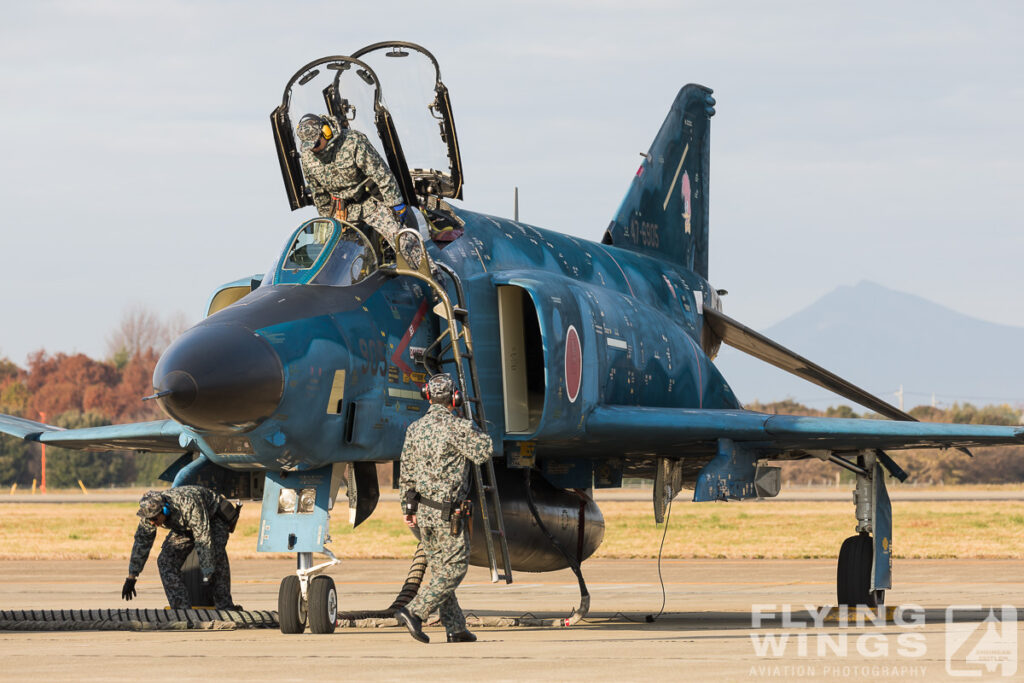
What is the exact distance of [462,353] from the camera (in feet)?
37.3

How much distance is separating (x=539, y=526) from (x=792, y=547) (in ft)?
45.5

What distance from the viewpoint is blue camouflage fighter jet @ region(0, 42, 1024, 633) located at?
33.1 feet

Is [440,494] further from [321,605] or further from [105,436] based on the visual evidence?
[105,436]

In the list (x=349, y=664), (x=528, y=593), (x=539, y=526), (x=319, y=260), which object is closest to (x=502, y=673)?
(x=349, y=664)

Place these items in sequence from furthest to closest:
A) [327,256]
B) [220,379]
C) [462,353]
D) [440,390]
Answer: [462,353] < [327,256] < [440,390] < [220,379]

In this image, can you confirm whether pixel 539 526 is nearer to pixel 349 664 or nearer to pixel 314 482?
pixel 314 482

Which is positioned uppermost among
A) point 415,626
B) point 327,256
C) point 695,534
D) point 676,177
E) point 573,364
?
point 676,177

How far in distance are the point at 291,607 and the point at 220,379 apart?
6.95 feet

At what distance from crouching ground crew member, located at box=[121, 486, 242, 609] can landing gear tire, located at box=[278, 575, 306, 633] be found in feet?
7.10

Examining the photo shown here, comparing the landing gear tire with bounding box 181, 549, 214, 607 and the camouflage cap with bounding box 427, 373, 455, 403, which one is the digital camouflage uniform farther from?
the camouflage cap with bounding box 427, 373, 455, 403

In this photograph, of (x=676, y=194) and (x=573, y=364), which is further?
(x=676, y=194)

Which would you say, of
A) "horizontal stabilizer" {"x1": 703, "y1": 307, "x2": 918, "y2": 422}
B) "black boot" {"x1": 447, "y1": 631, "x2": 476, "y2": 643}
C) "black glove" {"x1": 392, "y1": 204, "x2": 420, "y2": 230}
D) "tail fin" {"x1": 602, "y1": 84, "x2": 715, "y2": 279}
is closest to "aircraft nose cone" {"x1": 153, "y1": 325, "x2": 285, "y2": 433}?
"black boot" {"x1": 447, "y1": 631, "x2": 476, "y2": 643}

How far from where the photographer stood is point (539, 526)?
45.0 ft

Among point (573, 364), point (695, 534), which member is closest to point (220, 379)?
point (573, 364)
